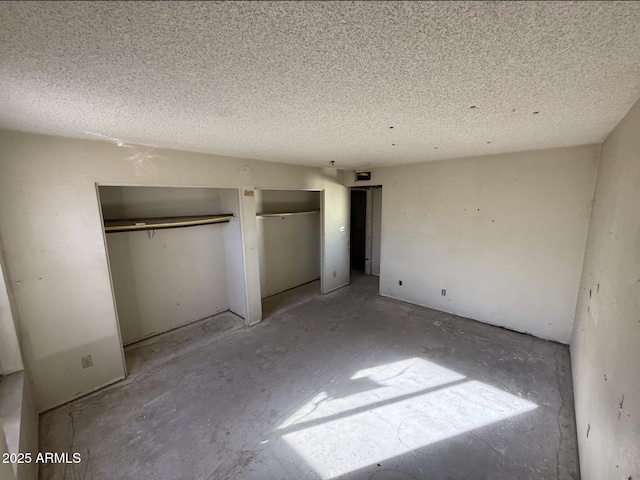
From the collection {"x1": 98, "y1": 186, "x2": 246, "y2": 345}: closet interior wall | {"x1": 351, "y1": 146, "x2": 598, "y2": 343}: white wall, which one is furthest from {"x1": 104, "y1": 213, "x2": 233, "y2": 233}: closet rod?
{"x1": 351, "y1": 146, "x2": 598, "y2": 343}: white wall

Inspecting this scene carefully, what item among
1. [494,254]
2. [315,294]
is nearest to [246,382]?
[315,294]

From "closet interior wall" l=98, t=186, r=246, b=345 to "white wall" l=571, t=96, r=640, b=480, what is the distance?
343 centimetres

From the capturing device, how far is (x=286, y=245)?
493cm

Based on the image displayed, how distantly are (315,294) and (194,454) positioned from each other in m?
3.12

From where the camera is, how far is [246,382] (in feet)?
8.18

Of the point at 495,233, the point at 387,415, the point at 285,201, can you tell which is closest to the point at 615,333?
the point at 387,415

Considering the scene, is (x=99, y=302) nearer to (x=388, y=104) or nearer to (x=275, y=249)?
(x=275, y=249)

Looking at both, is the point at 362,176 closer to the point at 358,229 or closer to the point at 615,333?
the point at 358,229

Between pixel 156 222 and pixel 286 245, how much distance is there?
2.38 m

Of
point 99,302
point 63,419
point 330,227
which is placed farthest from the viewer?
point 330,227

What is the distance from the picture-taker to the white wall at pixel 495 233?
2889 millimetres

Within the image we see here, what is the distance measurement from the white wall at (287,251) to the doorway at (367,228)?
1150 mm

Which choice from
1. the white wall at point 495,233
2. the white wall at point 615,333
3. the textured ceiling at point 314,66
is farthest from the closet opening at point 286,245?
the white wall at point 615,333

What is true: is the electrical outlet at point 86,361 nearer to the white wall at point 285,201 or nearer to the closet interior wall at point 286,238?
the closet interior wall at point 286,238
